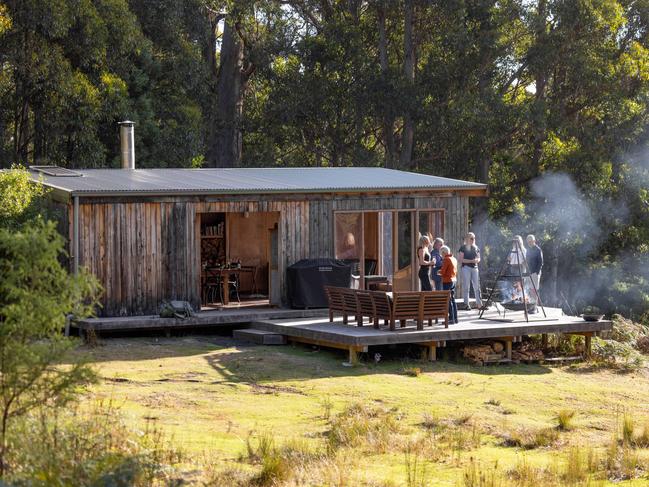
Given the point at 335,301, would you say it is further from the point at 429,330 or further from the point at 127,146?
the point at 127,146

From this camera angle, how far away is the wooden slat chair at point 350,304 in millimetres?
17284

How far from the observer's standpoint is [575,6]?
104ft

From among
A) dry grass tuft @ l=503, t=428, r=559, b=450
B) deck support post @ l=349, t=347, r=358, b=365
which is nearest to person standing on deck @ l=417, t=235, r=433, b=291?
deck support post @ l=349, t=347, r=358, b=365

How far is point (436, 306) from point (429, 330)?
40 centimetres

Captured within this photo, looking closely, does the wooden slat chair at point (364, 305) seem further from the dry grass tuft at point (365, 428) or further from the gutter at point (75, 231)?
the gutter at point (75, 231)

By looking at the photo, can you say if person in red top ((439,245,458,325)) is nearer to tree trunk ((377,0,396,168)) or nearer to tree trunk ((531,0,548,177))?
tree trunk ((531,0,548,177))

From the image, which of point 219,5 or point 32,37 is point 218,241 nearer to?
point 32,37

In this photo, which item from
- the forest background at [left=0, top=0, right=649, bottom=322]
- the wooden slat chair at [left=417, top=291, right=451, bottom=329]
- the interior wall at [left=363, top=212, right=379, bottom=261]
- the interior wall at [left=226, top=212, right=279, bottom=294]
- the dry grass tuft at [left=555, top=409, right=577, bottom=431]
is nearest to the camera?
the dry grass tuft at [left=555, top=409, right=577, bottom=431]

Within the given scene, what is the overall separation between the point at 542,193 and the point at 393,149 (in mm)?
4765

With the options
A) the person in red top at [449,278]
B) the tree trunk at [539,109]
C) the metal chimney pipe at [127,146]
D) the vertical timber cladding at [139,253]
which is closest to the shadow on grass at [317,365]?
the person in red top at [449,278]

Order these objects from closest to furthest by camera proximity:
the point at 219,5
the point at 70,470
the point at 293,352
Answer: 1. the point at 70,470
2. the point at 293,352
3. the point at 219,5

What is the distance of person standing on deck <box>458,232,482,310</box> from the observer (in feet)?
62.6

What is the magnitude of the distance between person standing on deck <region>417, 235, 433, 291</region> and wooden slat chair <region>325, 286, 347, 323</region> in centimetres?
133

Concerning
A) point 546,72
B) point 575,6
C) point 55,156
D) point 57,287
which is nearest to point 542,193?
point 546,72
